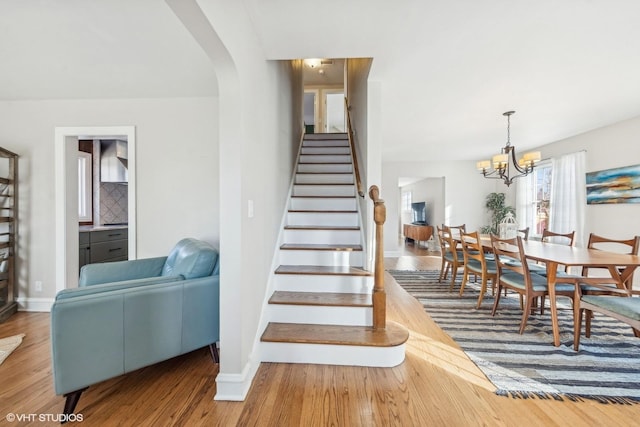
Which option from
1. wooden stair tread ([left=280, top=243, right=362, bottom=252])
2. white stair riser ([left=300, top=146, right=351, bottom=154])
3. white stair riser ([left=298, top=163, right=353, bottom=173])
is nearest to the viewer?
wooden stair tread ([left=280, top=243, right=362, bottom=252])

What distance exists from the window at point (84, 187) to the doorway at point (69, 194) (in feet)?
4.92

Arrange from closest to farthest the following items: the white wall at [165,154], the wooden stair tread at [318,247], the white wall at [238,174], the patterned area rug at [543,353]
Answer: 1. the white wall at [238,174]
2. the patterned area rug at [543,353]
3. the wooden stair tread at [318,247]
4. the white wall at [165,154]

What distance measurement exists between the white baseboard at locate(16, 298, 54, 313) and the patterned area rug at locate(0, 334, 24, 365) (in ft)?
2.41

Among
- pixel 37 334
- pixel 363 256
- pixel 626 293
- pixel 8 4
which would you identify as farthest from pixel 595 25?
pixel 37 334

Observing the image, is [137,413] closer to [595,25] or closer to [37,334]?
[37,334]

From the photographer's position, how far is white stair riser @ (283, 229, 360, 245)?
3.06m

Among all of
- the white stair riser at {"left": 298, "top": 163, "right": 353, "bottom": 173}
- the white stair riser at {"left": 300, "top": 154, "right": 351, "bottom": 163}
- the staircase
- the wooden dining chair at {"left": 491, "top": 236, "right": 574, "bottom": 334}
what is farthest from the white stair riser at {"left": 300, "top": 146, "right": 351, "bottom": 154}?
the wooden dining chair at {"left": 491, "top": 236, "right": 574, "bottom": 334}

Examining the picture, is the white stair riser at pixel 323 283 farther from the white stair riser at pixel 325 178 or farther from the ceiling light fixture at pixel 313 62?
the ceiling light fixture at pixel 313 62

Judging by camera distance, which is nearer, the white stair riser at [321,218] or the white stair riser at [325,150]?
the white stair riser at [321,218]

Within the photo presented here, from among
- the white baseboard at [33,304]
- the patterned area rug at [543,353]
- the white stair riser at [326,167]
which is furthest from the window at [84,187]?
the patterned area rug at [543,353]

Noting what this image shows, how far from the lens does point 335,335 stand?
2.10m

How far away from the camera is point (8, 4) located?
163cm

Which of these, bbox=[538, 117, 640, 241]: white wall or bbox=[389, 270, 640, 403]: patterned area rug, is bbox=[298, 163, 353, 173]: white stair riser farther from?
bbox=[538, 117, 640, 241]: white wall

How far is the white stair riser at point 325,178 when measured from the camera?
3.96m
